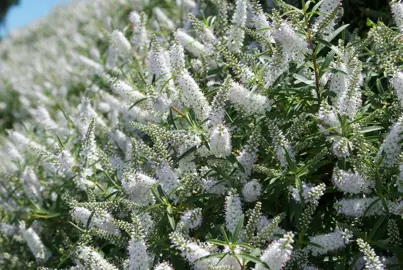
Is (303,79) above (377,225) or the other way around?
above

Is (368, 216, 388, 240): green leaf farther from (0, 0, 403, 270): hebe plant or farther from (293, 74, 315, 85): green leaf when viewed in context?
(293, 74, 315, 85): green leaf

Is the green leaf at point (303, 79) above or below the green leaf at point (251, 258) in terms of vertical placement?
above

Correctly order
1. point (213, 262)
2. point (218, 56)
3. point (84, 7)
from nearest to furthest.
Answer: point (213, 262), point (218, 56), point (84, 7)

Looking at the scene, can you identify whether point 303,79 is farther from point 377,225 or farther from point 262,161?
point 377,225

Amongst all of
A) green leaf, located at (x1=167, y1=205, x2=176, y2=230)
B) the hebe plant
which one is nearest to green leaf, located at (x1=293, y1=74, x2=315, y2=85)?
the hebe plant

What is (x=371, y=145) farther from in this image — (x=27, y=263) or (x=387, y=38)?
(x=27, y=263)

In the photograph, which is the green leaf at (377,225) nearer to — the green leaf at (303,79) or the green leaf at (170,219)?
the green leaf at (303,79)

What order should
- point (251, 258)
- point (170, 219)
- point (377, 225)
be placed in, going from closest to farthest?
1. point (251, 258)
2. point (377, 225)
3. point (170, 219)

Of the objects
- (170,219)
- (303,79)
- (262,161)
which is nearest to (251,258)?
(170,219)

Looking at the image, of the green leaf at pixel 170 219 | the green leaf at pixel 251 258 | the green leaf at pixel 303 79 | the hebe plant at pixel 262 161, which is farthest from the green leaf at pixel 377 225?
the green leaf at pixel 170 219

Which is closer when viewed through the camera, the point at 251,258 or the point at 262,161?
the point at 251,258

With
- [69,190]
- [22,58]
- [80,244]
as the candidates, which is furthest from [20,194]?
[22,58]
